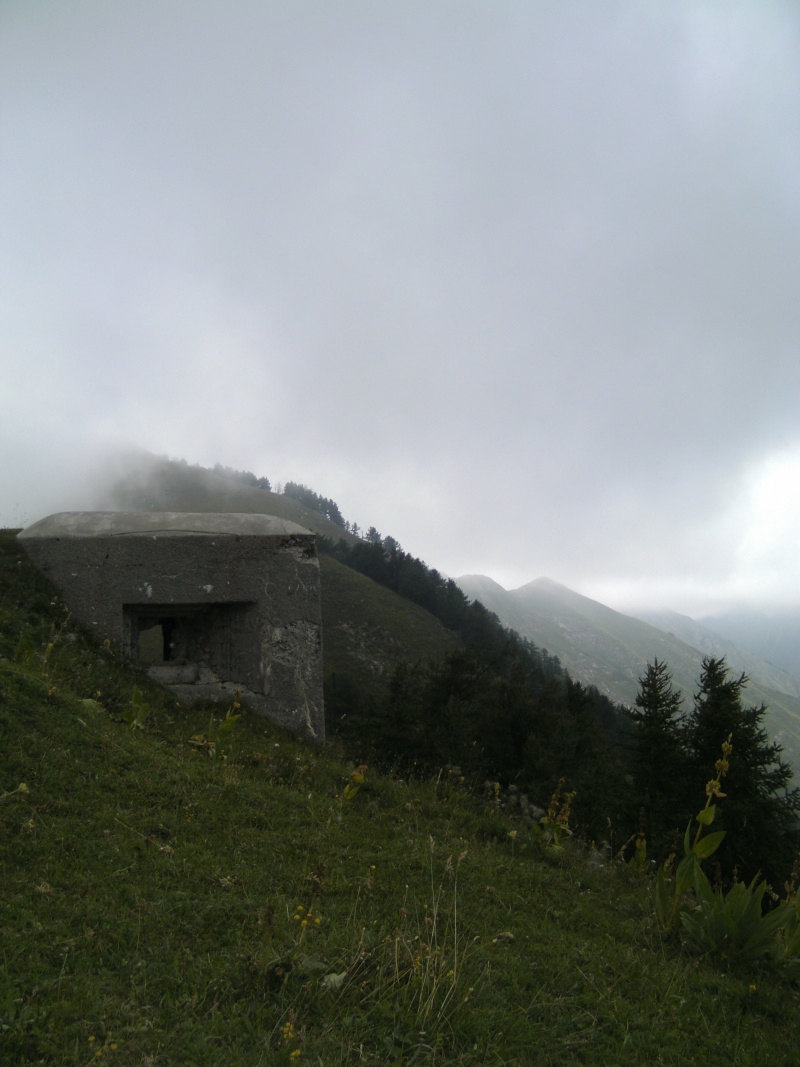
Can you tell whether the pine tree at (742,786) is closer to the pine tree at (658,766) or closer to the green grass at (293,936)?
the pine tree at (658,766)

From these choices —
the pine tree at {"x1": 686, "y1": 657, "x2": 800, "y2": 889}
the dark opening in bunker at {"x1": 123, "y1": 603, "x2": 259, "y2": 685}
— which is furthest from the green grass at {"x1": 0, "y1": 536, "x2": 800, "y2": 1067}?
the pine tree at {"x1": 686, "y1": 657, "x2": 800, "y2": 889}

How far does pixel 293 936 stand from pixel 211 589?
5331 millimetres

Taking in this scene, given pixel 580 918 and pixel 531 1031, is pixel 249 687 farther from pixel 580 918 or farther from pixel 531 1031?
pixel 531 1031

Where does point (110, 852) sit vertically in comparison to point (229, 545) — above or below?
below

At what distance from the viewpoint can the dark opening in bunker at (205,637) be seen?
7.96 m

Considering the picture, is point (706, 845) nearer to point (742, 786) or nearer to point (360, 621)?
point (742, 786)

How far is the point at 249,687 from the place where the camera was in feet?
26.1

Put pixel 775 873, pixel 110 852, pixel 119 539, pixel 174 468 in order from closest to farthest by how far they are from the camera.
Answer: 1. pixel 110 852
2. pixel 119 539
3. pixel 775 873
4. pixel 174 468

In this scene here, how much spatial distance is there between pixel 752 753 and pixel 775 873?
3039mm

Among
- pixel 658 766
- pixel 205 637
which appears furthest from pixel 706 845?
pixel 658 766

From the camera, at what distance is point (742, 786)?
629 inches

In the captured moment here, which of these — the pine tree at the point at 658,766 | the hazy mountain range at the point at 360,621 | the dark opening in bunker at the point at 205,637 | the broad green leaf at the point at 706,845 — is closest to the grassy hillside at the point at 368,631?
the hazy mountain range at the point at 360,621

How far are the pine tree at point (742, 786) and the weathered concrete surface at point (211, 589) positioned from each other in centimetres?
1236

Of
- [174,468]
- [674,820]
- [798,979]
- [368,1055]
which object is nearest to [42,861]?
[368,1055]
